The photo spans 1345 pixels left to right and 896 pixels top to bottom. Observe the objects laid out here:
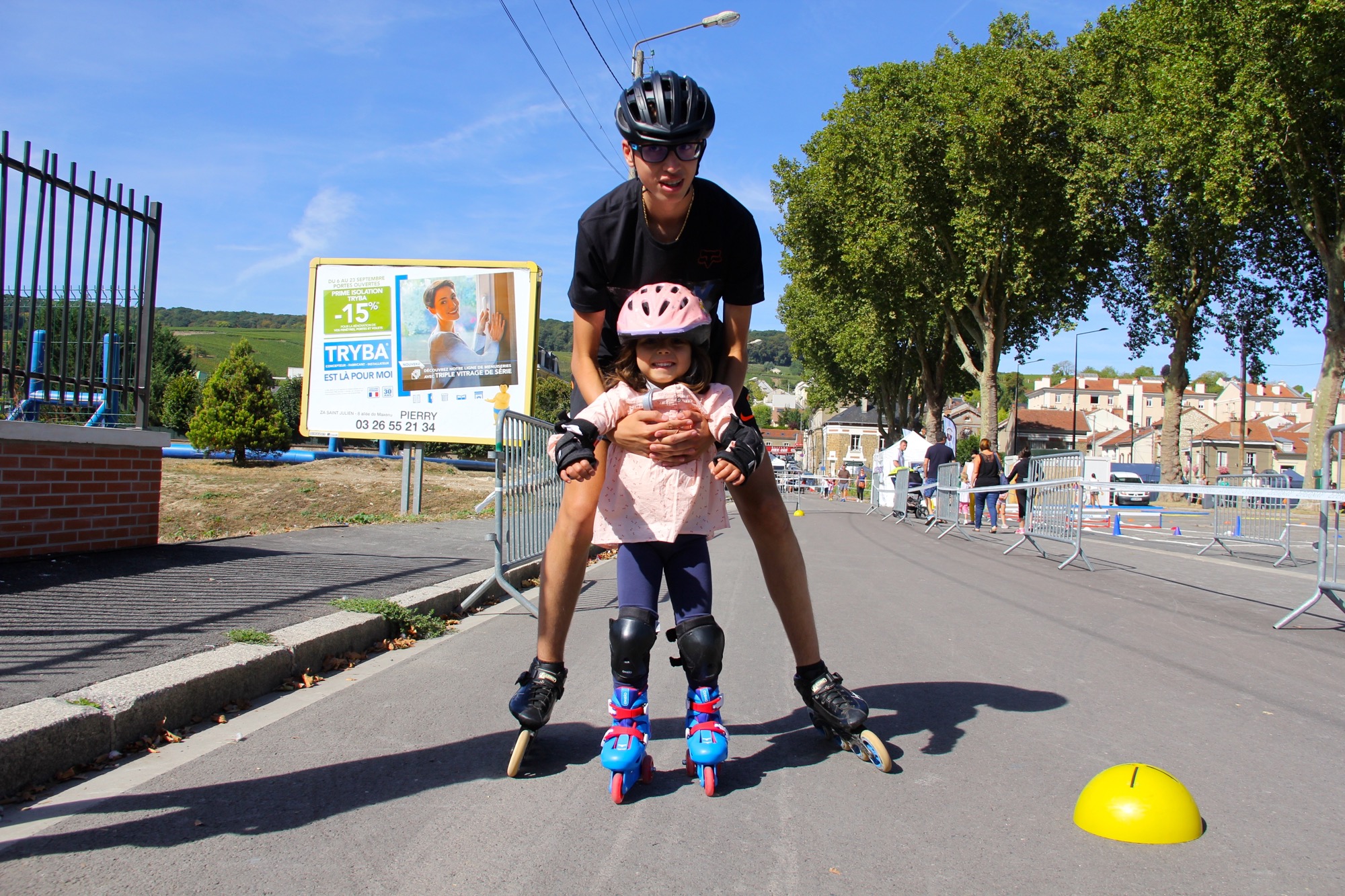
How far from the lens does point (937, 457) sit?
19844mm

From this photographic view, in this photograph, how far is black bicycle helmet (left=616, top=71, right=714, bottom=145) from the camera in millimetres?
2918

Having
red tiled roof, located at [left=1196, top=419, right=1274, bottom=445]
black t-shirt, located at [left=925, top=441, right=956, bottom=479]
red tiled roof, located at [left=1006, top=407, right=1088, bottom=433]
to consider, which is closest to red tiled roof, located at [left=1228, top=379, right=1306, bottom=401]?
red tiled roof, located at [left=1006, top=407, right=1088, bottom=433]

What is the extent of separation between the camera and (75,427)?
20.5 ft

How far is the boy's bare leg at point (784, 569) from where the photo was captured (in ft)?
10.3

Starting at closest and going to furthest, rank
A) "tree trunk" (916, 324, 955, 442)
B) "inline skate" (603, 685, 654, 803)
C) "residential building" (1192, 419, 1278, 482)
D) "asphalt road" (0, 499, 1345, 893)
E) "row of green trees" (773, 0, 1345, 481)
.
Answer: "asphalt road" (0, 499, 1345, 893) < "inline skate" (603, 685, 654, 803) < "row of green trees" (773, 0, 1345, 481) < "tree trunk" (916, 324, 955, 442) < "residential building" (1192, 419, 1278, 482)

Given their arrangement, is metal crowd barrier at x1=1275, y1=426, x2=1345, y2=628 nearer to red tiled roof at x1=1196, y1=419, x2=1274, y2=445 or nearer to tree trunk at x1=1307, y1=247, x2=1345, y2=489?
tree trunk at x1=1307, y1=247, x2=1345, y2=489

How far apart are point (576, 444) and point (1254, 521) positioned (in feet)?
40.2

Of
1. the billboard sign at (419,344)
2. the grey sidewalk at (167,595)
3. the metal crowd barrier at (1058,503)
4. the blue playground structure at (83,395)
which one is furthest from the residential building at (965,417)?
the blue playground structure at (83,395)

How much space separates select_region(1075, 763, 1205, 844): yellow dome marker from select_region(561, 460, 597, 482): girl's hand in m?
1.68

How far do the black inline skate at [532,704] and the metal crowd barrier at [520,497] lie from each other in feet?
9.20

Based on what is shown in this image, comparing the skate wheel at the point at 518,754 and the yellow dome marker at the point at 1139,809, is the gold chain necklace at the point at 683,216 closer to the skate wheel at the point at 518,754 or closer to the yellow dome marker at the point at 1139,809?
the skate wheel at the point at 518,754

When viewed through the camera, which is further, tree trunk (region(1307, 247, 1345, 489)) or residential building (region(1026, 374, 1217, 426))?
residential building (region(1026, 374, 1217, 426))

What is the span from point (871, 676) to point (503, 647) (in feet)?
6.59

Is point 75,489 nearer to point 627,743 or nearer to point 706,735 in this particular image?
point 627,743
